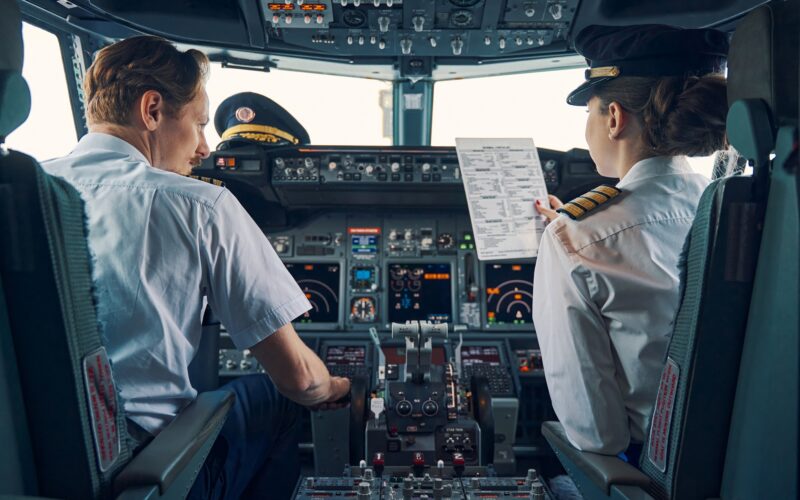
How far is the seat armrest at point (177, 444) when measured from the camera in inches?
40.6

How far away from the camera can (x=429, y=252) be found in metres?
3.00

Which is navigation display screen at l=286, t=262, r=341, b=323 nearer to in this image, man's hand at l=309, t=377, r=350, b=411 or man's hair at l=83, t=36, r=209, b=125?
man's hand at l=309, t=377, r=350, b=411

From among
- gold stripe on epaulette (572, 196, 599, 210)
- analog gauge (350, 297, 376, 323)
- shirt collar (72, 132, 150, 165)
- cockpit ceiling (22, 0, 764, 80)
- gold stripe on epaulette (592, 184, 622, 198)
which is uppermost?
cockpit ceiling (22, 0, 764, 80)

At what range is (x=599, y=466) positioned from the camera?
112cm

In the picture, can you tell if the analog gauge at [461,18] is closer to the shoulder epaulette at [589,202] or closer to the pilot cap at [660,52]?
the pilot cap at [660,52]

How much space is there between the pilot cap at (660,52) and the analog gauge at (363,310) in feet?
5.87

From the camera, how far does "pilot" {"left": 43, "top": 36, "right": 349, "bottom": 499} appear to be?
49.6 inches

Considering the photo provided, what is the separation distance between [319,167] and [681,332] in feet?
6.63

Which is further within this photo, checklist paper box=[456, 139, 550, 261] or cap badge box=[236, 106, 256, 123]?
cap badge box=[236, 106, 256, 123]

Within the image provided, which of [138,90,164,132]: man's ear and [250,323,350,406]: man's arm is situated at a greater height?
[138,90,164,132]: man's ear

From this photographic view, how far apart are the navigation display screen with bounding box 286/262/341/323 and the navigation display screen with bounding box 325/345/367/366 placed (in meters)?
0.15

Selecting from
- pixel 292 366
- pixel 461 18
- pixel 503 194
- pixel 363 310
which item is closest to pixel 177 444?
pixel 292 366

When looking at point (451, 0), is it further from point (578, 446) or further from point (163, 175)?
point (578, 446)

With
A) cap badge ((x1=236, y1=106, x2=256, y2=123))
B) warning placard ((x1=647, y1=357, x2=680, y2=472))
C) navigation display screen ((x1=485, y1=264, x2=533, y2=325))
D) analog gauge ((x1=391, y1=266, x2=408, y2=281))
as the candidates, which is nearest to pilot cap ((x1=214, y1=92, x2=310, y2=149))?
cap badge ((x1=236, y1=106, x2=256, y2=123))
